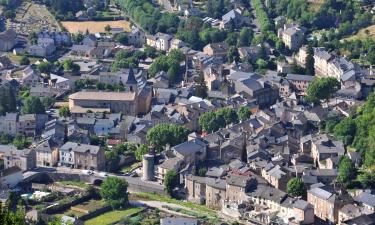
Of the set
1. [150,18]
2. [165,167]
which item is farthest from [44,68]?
[165,167]

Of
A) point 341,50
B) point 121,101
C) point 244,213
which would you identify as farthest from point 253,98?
point 244,213

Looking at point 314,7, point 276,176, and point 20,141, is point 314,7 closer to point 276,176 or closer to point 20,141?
point 20,141

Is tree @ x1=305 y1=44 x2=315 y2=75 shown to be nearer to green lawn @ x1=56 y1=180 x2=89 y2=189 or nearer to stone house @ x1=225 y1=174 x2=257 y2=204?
stone house @ x1=225 y1=174 x2=257 y2=204

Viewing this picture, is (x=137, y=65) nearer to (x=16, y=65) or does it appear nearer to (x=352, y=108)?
(x=16, y=65)

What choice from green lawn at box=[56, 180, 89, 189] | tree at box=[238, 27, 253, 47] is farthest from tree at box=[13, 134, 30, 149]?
tree at box=[238, 27, 253, 47]

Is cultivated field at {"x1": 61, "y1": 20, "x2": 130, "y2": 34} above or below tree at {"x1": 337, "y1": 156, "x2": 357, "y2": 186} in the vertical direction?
below

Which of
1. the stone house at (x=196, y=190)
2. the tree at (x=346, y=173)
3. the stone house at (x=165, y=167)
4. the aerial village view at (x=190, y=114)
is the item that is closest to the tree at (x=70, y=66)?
the aerial village view at (x=190, y=114)
